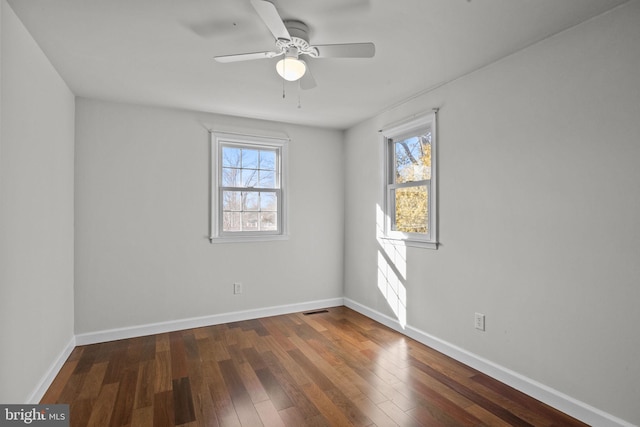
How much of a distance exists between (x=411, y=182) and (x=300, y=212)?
5.10 ft

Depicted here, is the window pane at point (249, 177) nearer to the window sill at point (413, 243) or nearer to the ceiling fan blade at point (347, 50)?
the window sill at point (413, 243)

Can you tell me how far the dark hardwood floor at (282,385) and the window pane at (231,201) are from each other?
4.82 ft

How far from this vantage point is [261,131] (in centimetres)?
414

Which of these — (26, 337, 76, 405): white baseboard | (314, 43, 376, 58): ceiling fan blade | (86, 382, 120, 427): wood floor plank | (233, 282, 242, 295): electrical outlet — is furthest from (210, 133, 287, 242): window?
(314, 43, 376, 58): ceiling fan blade

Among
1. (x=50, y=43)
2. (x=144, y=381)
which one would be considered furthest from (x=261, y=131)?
(x=144, y=381)

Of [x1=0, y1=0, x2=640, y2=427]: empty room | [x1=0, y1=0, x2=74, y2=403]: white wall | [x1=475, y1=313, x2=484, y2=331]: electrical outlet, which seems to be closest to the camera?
[x1=0, y1=0, x2=74, y2=403]: white wall

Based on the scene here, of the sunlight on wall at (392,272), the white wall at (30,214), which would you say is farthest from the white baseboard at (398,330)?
the white wall at (30,214)

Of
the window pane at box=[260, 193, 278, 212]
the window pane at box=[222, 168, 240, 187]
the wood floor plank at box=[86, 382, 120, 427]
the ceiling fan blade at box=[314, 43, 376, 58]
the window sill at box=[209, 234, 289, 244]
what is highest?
the ceiling fan blade at box=[314, 43, 376, 58]

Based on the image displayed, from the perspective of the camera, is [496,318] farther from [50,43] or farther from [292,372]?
[50,43]

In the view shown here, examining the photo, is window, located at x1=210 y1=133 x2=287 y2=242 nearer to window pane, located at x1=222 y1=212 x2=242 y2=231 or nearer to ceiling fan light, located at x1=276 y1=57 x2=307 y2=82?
window pane, located at x1=222 y1=212 x2=242 y2=231

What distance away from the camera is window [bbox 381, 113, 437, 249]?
321cm

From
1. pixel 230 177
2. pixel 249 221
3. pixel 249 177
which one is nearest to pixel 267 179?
pixel 249 177

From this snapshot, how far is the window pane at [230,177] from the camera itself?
399cm

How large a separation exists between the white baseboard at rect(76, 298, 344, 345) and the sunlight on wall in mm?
1033
